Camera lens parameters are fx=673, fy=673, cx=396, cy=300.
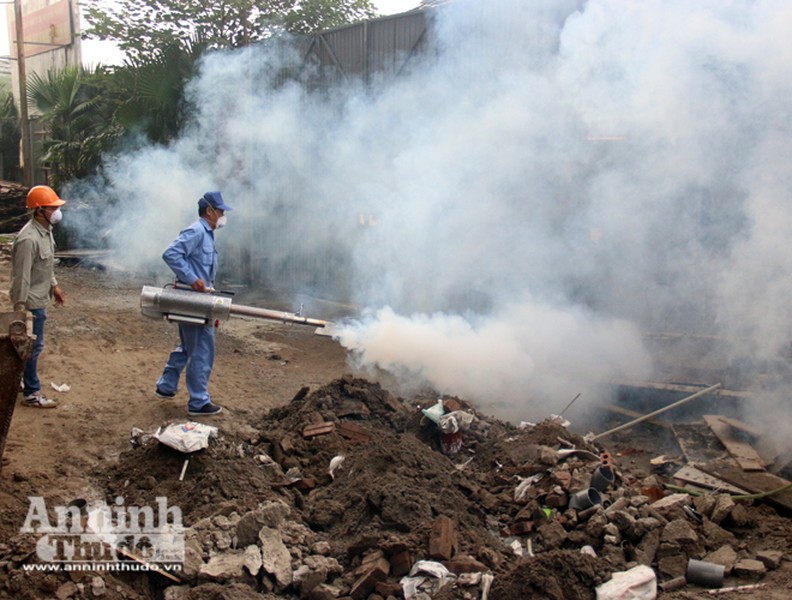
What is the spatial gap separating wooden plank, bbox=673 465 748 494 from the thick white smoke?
1557 millimetres

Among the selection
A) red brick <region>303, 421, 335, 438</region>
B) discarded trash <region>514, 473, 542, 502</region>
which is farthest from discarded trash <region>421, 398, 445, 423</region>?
discarded trash <region>514, 473, 542, 502</region>

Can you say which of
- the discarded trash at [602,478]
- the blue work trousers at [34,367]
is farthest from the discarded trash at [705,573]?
the blue work trousers at [34,367]

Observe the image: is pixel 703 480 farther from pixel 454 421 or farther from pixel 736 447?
pixel 454 421

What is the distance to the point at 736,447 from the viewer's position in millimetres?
4930

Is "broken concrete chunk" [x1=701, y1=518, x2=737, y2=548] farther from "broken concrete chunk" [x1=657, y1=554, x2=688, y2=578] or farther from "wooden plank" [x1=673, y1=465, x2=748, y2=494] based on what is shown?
"wooden plank" [x1=673, y1=465, x2=748, y2=494]

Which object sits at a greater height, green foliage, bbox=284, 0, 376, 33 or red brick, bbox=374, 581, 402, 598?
green foliage, bbox=284, 0, 376, 33

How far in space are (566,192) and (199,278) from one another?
164 inches

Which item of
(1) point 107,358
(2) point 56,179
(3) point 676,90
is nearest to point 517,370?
(3) point 676,90

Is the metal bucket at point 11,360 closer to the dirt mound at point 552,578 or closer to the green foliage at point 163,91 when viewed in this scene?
the dirt mound at point 552,578

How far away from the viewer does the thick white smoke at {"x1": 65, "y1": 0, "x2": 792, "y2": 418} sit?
597 cm

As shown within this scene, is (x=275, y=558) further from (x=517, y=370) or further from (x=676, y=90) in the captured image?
(x=676, y=90)

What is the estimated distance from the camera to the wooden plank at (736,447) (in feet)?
15.2

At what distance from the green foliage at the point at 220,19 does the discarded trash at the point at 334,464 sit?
33.0 ft

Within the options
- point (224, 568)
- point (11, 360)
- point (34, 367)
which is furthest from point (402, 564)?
point (34, 367)
